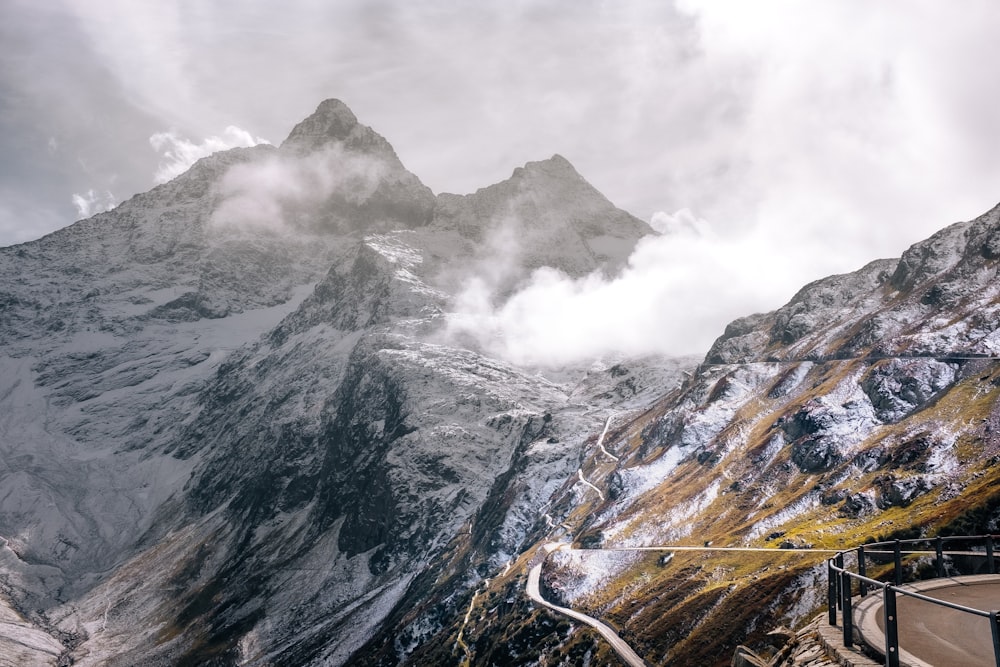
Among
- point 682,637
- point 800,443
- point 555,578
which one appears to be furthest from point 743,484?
point 682,637

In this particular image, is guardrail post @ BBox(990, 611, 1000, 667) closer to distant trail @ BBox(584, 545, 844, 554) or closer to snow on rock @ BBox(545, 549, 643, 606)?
distant trail @ BBox(584, 545, 844, 554)

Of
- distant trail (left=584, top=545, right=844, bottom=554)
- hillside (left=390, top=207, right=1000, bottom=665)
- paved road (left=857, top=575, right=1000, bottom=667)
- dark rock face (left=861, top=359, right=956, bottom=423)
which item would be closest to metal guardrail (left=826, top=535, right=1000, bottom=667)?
paved road (left=857, top=575, right=1000, bottom=667)

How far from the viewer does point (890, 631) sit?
17.9m

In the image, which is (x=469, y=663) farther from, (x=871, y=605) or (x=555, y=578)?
(x=871, y=605)

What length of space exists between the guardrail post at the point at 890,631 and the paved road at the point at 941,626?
1.38 ft

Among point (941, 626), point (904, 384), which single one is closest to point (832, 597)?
point (941, 626)

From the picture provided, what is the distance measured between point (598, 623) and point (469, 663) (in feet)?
152

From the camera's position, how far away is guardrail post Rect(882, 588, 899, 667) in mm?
17766

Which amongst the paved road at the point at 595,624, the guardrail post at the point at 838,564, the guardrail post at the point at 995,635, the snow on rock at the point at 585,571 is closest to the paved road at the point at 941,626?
the guardrail post at the point at 838,564

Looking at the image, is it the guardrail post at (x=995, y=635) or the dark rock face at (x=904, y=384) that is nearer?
the guardrail post at (x=995, y=635)

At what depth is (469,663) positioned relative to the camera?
175000 millimetres

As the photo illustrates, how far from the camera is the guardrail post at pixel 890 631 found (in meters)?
17.8

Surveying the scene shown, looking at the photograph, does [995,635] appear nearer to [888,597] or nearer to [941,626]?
[888,597]

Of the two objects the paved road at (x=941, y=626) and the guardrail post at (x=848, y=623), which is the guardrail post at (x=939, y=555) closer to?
the paved road at (x=941, y=626)
